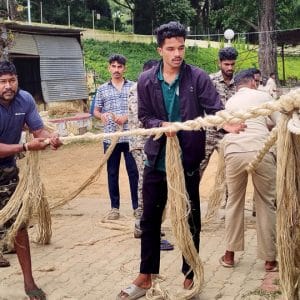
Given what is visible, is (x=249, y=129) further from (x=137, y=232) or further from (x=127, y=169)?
(x=127, y=169)

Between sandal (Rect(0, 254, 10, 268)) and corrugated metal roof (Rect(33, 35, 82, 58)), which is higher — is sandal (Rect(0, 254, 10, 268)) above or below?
below

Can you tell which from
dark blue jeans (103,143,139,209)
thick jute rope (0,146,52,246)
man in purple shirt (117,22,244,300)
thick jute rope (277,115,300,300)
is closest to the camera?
thick jute rope (277,115,300,300)

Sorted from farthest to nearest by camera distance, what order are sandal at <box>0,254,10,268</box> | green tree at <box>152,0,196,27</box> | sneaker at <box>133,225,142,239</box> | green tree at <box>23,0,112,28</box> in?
1. green tree at <box>152,0,196,27</box>
2. green tree at <box>23,0,112,28</box>
3. sneaker at <box>133,225,142,239</box>
4. sandal at <box>0,254,10,268</box>

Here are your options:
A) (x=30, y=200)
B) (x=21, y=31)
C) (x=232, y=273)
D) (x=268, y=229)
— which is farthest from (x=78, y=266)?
(x=21, y=31)

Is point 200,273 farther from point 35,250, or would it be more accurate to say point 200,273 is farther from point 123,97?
point 123,97

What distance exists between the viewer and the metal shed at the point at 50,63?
1501 cm

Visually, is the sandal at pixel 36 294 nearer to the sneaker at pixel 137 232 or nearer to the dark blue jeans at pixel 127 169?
the sneaker at pixel 137 232

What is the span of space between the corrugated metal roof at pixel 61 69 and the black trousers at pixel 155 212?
39.9ft

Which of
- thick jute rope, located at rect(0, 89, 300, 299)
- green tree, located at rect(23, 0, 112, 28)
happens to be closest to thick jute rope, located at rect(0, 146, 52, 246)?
thick jute rope, located at rect(0, 89, 300, 299)

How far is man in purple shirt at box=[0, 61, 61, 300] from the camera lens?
3.81 meters

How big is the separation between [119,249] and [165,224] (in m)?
0.89

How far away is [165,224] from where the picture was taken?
228 inches

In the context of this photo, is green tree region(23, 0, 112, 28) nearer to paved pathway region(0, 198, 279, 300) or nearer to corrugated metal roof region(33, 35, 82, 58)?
corrugated metal roof region(33, 35, 82, 58)

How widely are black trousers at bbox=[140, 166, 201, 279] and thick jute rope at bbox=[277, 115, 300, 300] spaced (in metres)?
1.06
